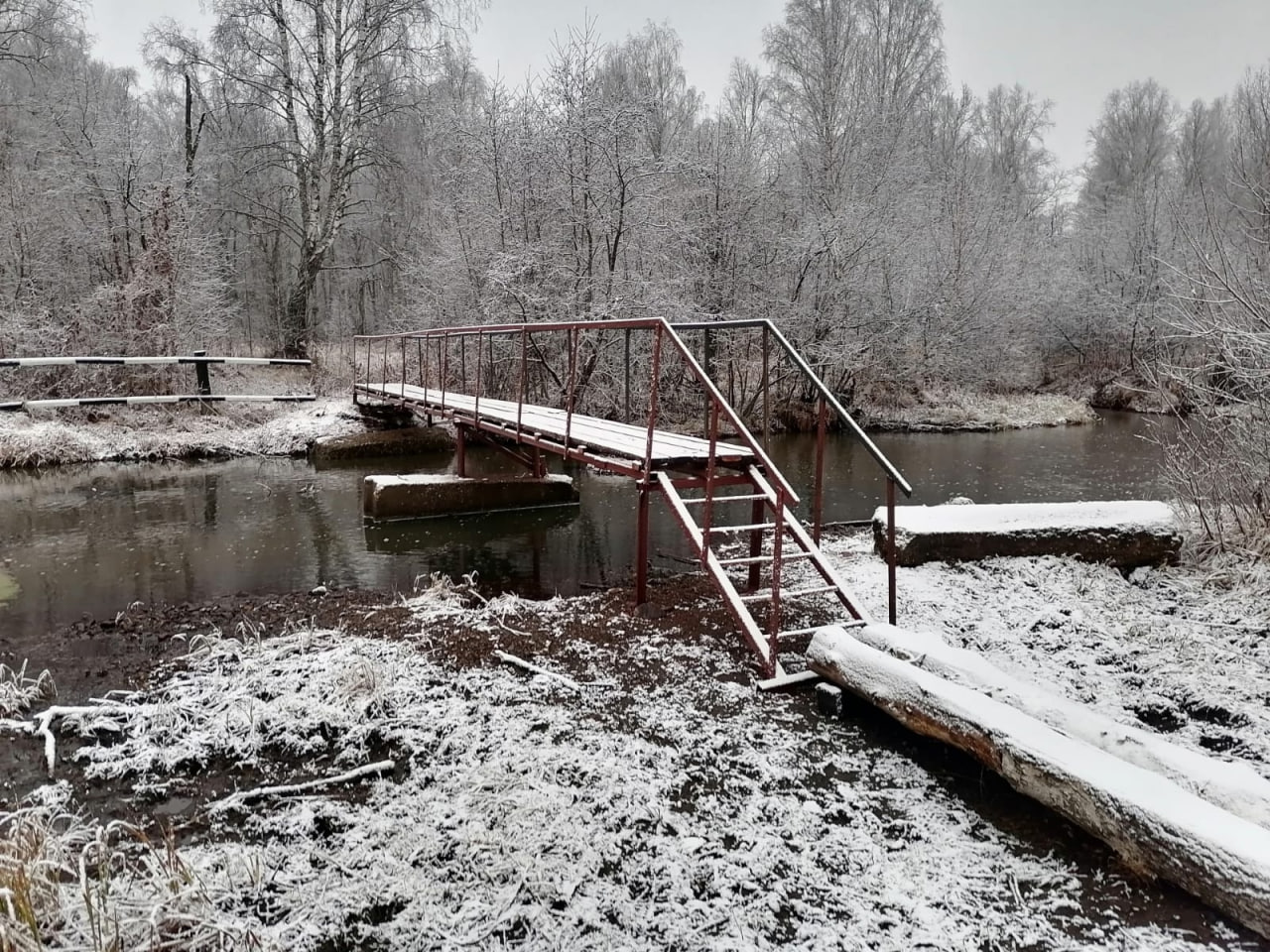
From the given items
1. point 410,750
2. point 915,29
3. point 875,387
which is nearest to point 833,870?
point 410,750

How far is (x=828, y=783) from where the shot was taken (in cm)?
332

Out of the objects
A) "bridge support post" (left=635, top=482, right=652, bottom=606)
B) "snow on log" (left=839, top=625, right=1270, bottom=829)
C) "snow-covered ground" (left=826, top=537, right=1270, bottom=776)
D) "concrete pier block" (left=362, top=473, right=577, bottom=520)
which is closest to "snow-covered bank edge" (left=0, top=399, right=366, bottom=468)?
"concrete pier block" (left=362, top=473, right=577, bottom=520)

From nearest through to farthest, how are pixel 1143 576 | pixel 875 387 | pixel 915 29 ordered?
pixel 1143 576
pixel 875 387
pixel 915 29

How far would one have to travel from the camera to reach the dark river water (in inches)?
278

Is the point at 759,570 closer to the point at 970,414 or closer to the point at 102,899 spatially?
the point at 102,899

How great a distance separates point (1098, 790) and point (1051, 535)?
4139 mm

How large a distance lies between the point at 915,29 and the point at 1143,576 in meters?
22.4

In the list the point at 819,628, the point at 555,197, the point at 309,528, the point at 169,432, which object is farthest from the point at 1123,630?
the point at 169,432

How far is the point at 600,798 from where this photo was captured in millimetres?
3162

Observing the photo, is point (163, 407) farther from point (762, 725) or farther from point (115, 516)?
point (762, 725)

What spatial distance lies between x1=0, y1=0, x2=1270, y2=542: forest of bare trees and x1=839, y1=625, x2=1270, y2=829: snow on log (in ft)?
37.7

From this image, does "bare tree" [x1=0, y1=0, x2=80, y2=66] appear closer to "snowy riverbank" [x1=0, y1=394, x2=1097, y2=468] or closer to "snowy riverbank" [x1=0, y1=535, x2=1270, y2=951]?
"snowy riverbank" [x1=0, y1=394, x2=1097, y2=468]

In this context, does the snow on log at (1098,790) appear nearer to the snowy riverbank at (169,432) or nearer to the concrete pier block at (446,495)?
the concrete pier block at (446,495)

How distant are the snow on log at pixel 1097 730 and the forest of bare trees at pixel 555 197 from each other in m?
11.5
